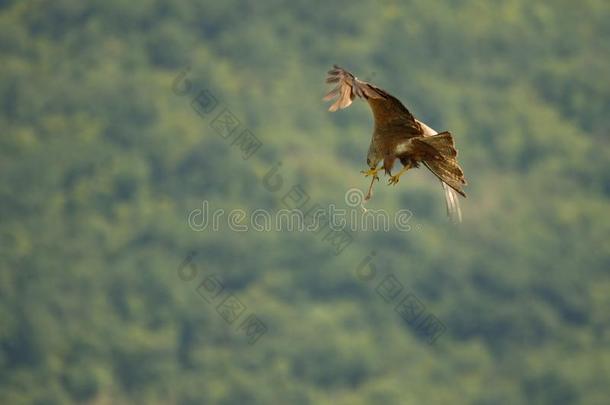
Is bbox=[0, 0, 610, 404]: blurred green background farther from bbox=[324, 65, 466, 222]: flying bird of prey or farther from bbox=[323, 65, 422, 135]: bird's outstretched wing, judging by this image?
bbox=[323, 65, 422, 135]: bird's outstretched wing

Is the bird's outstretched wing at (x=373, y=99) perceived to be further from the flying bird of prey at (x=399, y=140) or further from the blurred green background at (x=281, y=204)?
the blurred green background at (x=281, y=204)

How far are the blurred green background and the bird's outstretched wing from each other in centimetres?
5517

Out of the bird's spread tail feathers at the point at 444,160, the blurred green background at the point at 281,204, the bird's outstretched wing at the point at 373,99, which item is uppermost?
the blurred green background at the point at 281,204

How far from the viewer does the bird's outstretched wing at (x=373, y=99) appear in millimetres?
11797

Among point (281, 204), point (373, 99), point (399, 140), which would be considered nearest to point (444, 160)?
point (399, 140)

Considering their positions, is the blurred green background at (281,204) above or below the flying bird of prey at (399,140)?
above

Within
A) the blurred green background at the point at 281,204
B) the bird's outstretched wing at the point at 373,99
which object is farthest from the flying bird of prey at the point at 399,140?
the blurred green background at the point at 281,204

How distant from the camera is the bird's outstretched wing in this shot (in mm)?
11797

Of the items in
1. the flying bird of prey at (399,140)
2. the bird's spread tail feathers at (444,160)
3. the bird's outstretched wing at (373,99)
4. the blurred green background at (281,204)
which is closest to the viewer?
the bird's spread tail feathers at (444,160)

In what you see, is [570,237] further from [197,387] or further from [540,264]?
[197,387]

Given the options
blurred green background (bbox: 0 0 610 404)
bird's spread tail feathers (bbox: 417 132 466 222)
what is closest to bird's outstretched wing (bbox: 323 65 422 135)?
bird's spread tail feathers (bbox: 417 132 466 222)

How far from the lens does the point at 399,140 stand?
1213 centimetres

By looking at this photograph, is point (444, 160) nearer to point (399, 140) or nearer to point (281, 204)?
point (399, 140)

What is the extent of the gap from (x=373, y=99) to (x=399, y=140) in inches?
19.5
